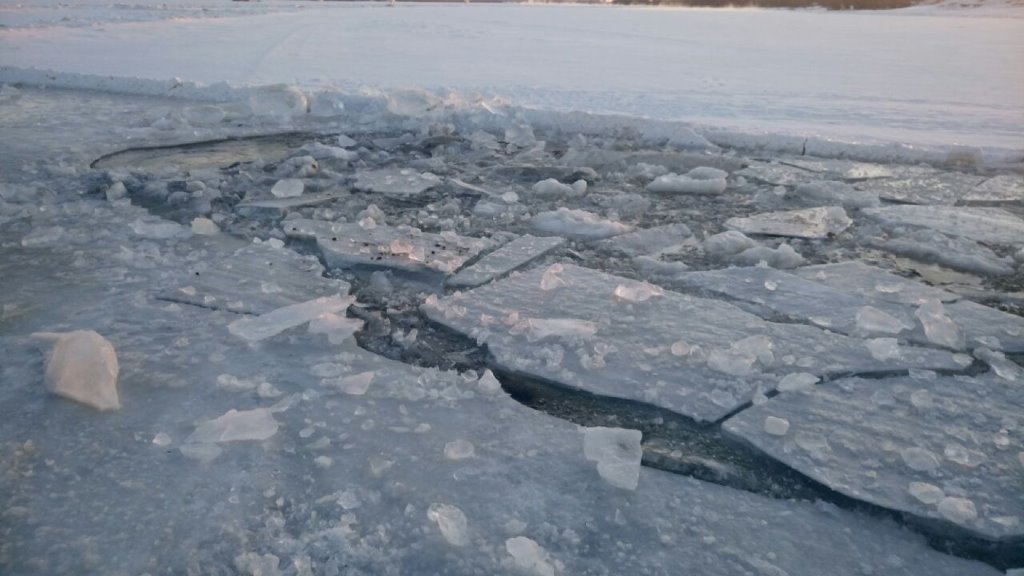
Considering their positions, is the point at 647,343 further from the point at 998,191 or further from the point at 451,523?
the point at 998,191

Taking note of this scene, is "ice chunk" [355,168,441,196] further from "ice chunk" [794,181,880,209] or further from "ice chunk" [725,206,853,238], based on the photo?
"ice chunk" [794,181,880,209]

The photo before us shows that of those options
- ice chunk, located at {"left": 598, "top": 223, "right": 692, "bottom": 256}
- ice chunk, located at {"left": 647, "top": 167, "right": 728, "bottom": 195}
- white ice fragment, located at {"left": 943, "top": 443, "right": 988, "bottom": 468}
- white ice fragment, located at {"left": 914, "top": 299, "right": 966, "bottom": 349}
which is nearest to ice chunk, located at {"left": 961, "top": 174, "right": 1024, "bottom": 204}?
ice chunk, located at {"left": 647, "top": 167, "right": 728, "bottom": 195}

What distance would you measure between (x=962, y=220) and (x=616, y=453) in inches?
95.6

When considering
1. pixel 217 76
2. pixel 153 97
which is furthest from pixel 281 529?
pixel 217 76

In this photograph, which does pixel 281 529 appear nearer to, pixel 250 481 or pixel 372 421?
pixel 250 481

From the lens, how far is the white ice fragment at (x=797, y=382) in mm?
1705

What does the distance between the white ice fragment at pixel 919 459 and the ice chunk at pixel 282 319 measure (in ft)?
4.68

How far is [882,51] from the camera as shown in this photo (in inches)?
372

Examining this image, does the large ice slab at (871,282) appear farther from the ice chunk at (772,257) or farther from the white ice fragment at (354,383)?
the white ice fragment at (354,383)

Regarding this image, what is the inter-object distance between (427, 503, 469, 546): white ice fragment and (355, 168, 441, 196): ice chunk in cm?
227

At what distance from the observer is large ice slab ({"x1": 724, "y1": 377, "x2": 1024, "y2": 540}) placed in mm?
1344

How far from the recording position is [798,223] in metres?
3.04

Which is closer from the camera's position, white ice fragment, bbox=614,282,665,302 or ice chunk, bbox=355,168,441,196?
white ice fragment, bbox=614,282,665,302

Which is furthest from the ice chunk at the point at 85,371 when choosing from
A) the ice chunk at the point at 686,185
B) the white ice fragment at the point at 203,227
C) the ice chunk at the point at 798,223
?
the ice chunk at the point at 686,185
